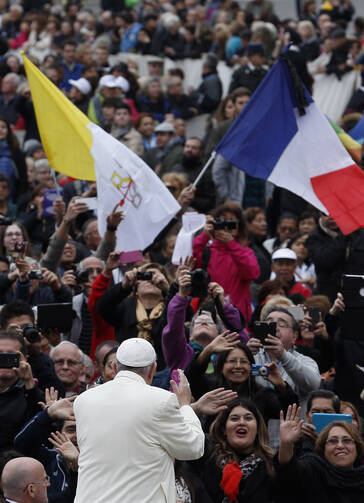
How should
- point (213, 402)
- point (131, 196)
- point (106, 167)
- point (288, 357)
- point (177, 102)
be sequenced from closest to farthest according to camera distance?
point (213, 402), point (288, 357), point (131, 196), point (106, 167), point (177, 102)

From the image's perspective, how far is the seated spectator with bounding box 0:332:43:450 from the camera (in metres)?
8.73

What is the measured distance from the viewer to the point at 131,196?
37.3 feet

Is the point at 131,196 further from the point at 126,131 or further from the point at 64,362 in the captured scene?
the point at 126,131

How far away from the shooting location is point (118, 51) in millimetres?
22891

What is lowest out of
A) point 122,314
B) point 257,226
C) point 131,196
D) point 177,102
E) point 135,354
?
point 177,102

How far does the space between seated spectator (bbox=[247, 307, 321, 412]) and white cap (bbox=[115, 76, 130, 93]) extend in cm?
852

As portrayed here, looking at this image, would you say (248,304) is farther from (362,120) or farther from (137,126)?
(137,126)

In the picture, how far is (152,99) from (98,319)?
822 centimetres

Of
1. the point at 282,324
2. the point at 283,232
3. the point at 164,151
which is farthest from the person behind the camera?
the point at 164,151

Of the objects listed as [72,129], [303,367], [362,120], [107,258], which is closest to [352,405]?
[303,367]

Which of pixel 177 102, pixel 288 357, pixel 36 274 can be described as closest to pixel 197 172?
pixel 177 102

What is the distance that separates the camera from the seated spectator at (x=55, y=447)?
8172mm

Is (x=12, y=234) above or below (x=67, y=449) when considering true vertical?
below

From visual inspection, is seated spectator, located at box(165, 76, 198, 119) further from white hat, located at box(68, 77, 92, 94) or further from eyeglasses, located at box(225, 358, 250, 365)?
eyeglasses, located at box(225, 358, 250, 365)
